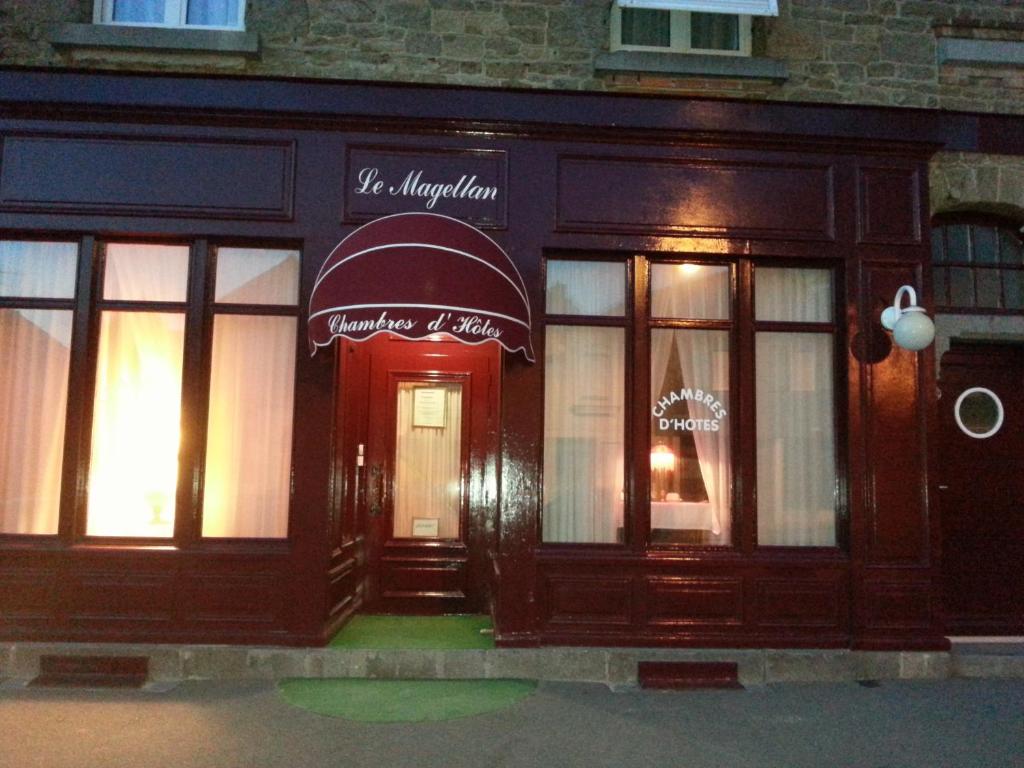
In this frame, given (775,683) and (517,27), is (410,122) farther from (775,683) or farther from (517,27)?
(775,683)

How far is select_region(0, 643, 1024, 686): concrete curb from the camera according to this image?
6.08 metres

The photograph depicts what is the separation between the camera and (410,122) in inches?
259

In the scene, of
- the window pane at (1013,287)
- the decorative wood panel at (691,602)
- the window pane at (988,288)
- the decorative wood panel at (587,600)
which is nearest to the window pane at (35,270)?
the decorative wood panel at (587,600)

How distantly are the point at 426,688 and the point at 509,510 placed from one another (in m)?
1.56

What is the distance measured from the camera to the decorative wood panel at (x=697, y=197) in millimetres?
6660

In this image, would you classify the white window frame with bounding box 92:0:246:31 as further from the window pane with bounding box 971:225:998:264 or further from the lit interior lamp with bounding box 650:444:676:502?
the window pane with bounding box 971:225:998:264

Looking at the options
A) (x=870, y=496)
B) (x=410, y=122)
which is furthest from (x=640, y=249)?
(x=870, y=496)

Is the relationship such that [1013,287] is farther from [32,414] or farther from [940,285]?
[32,414]

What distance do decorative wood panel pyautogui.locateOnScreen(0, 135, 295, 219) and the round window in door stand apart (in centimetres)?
652

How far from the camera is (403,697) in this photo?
5.66m

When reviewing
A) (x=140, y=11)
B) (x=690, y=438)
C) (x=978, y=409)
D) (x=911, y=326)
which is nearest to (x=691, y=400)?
(x=690, y=438)

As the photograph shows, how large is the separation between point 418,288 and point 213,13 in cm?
367

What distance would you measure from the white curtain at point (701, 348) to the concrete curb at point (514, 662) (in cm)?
146

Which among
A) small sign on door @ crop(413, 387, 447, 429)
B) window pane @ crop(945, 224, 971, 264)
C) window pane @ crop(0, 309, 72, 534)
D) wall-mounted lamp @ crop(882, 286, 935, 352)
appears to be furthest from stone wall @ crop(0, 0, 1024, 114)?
small sign on door @ crop(413, 387, 447, 429)
